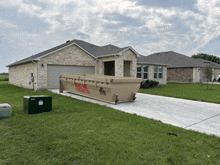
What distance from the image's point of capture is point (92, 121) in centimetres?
528

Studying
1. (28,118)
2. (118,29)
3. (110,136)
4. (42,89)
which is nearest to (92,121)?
(110,136)

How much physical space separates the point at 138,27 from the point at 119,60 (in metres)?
6.19

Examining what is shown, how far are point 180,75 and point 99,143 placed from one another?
2887 cm

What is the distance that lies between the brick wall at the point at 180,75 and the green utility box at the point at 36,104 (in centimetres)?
2669

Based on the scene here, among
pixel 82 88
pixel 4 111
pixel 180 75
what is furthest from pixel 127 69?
pixel 4 111

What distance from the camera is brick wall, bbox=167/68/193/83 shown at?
2800 cm

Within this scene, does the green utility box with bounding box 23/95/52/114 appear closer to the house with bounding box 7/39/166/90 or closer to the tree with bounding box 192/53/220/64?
the house with bounding box 7/39/166/90

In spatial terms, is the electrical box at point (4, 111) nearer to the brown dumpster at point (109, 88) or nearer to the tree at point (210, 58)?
the brown dumpster at point (109, 88)

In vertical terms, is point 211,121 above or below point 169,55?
below

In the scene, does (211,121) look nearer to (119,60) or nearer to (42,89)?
(119,60)

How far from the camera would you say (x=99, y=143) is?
3699mm

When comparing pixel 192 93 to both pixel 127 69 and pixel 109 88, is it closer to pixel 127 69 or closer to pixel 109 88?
pixel 127 69

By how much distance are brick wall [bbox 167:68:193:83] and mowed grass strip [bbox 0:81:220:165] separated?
25.9 m

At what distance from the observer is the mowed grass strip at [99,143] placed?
3078 mm
